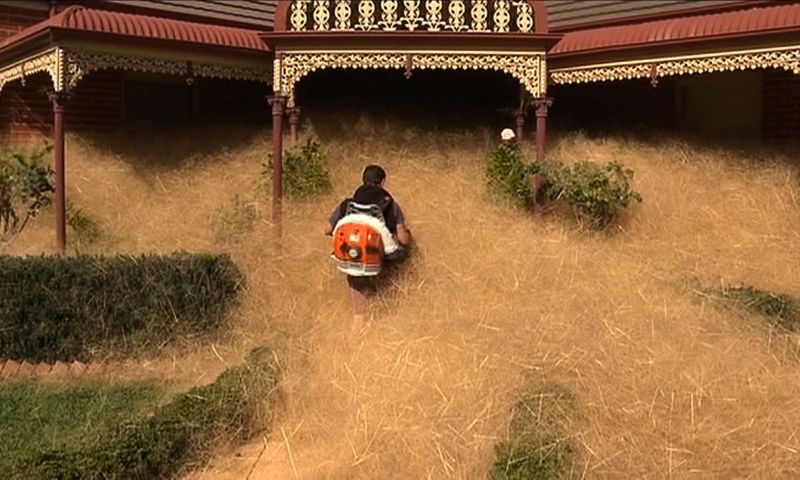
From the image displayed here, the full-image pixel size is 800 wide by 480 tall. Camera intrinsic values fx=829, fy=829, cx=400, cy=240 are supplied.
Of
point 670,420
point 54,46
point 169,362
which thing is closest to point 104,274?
point 169,362

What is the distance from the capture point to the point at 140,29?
9070 mm

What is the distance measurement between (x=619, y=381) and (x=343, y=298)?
292 centimetres

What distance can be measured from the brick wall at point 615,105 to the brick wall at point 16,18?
290 inches

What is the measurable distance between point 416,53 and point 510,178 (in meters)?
1.83

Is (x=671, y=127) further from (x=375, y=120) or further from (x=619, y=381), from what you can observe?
(x=619, y=381)

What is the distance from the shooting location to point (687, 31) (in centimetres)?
902

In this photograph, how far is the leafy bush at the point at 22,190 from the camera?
9289 mm

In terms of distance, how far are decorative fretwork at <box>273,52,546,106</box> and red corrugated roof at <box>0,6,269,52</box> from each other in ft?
3.12

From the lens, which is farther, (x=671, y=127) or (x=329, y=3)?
(x=671, y=127)

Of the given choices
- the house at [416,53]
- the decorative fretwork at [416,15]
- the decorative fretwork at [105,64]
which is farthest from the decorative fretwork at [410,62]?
the decorative fretwork at [105,64]

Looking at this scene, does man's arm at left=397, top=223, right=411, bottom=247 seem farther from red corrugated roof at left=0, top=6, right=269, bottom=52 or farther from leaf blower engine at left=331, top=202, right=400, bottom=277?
red corrugated roof at left=0, top=6, right=269, bottom=52

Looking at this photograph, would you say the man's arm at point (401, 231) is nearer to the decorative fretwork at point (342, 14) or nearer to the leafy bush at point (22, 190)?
the decorative fretwork at point (342, 14)

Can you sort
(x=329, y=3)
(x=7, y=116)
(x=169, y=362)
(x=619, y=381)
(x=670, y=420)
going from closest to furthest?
(x=670, y=420), (x=619, y=381), (x=169, y=362), (x=329, y=3), (x=7, y=116)

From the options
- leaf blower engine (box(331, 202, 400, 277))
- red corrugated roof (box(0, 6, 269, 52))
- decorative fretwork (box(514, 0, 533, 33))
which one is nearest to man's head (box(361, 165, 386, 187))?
leaf blower engine (box(331, 202, 400, 277))
